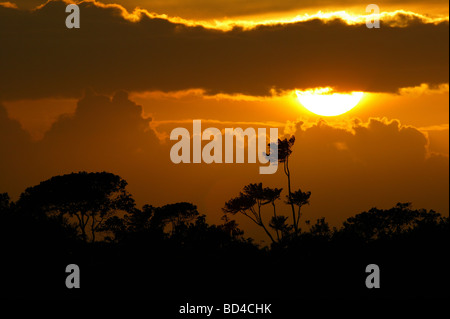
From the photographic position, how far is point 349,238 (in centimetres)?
7862

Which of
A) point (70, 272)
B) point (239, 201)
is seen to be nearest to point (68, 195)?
point (239, 201)

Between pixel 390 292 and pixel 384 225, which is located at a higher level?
pixel 384 225

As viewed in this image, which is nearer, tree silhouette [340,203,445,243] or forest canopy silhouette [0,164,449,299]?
forest canopy silhouette [0,164,449,299]

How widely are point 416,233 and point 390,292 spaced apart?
1297cm

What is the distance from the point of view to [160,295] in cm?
6656

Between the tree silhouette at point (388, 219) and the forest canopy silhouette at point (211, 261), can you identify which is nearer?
the forest canopy silhouette at point (211, 261)

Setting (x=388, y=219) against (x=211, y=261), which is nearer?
(x=211, y=261)
